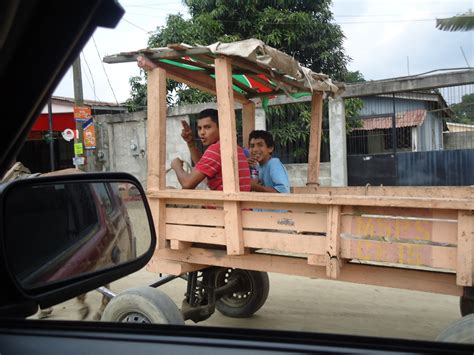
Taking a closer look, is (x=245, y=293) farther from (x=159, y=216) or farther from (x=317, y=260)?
(x=317, y=260)

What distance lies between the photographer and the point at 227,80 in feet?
10.6

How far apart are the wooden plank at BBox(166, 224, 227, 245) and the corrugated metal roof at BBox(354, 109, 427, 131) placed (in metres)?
7.14

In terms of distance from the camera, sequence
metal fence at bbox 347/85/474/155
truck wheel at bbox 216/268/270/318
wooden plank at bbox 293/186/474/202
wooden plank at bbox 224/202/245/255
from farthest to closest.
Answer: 1. metal fence at bbox 347/85/474/155
2. truck wheel at bbox 216/268/270/318
3. wooden plank at bbox 293/186/474/202
4. wooden plank at bbox 224/202/245/255

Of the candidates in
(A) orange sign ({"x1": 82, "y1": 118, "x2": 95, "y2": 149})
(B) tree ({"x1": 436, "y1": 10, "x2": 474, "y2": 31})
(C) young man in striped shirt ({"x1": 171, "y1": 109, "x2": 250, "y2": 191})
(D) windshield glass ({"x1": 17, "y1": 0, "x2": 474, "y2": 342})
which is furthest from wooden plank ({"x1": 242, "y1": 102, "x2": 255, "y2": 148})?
(A) orange sign ({"x1": 82, "y1": 118, "x2": 95, "y2": 149})

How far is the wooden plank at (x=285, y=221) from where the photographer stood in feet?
9.38

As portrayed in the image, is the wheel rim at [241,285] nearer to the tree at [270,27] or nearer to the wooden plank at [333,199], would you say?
the wooden plank at [333,199]

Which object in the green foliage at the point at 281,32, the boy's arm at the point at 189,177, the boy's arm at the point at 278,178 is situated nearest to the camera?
the boy's arm at the point at 189,177

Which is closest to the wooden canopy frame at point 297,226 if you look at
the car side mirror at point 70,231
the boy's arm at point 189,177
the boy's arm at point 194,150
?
the boy's arm at point 189,177

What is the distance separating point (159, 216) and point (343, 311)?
2178mm

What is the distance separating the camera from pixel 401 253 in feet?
8.48

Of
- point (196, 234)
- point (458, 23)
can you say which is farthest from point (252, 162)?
point (458, 23)

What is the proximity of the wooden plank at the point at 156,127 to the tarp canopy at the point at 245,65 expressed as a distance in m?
0.15

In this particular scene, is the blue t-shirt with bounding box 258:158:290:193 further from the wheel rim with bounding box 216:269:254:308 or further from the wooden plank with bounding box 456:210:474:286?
the wooden plank with bounding box 456:210:474:286

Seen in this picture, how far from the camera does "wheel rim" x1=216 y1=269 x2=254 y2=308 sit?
4.39 metres
